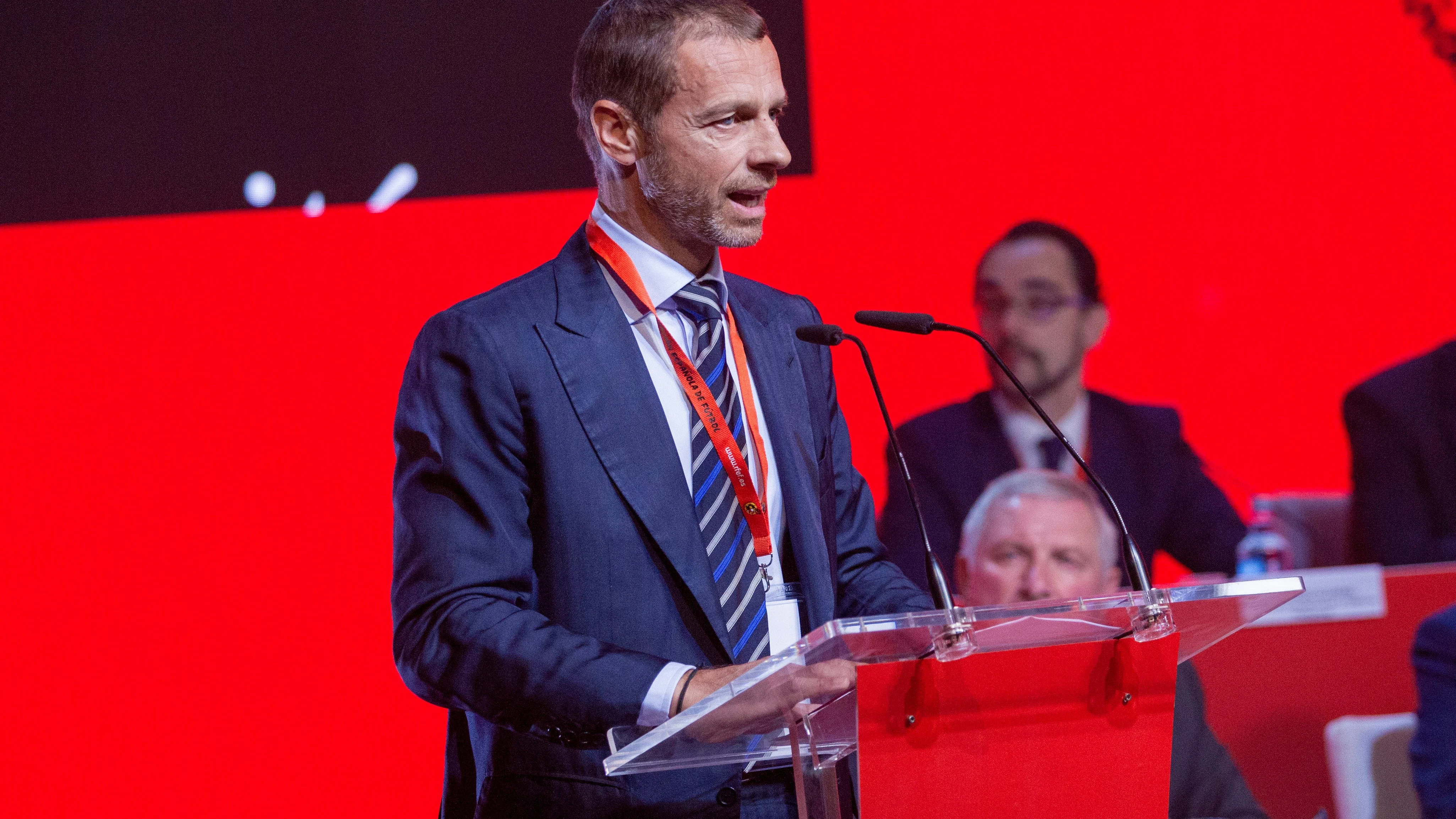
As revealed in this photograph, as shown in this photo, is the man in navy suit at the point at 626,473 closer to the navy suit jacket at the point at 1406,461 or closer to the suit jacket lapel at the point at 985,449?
the suit jacket lapel at the point at 985,449

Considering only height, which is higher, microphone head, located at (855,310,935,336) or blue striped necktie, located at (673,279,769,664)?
microphone head, located at (855,310,935,336)

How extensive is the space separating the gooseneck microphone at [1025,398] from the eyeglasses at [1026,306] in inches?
86.0

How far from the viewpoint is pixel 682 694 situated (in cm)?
123

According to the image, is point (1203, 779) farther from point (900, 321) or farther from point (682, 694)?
point (682, 694)

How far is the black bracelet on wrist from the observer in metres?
1.23

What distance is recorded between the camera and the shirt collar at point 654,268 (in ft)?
5.26

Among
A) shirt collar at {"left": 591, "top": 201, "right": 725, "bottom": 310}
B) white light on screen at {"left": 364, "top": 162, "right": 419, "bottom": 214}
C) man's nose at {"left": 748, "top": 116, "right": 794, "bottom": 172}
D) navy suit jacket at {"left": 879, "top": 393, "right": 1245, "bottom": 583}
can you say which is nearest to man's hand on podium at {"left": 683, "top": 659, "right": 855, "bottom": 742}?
shirt collar at {"left": 591, "top": 201, "right": 725, "bottom": 310}

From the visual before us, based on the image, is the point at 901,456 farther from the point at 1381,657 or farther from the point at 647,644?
the point at 1381,657

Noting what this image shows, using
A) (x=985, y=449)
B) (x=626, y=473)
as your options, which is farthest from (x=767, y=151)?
(x=985, y=449)

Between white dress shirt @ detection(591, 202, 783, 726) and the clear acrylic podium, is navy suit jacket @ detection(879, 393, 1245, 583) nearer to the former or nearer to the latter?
white dress shirt @ detection(591, 202, 783, 726)

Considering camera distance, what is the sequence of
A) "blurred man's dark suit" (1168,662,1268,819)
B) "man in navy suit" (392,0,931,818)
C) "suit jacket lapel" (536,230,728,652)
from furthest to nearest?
"blurred man's dark suit" (1168,662,1268,819)
"suit jacket lapel" (536,230,728,652)
"man in navy suit" (392,0,931,818)

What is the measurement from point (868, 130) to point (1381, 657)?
1.87 meters

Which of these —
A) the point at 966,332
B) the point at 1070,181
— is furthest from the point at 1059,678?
the point at 1070,181

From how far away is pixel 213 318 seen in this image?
3070 millimetres
